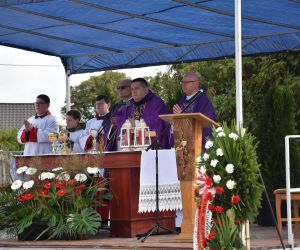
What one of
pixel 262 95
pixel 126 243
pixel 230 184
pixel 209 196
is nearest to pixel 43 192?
pixel 126 243

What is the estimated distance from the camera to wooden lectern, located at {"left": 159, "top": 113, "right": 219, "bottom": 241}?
366 inches

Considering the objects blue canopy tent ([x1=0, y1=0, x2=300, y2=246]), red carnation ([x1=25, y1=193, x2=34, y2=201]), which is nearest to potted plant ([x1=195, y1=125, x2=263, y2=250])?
red carnation ([x1=25, y1=193, x2=34, y2=201])

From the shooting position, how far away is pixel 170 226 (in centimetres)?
1072

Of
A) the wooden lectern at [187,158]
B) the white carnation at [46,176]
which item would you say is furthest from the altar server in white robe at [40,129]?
the wooden lectern at [187,158]

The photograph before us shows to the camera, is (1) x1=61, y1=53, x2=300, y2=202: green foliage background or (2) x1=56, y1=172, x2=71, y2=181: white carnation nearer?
(2) x1=56, y1=172, x2=71, y2=181: white carnation

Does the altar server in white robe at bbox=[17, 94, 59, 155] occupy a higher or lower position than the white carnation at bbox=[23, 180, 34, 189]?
higher

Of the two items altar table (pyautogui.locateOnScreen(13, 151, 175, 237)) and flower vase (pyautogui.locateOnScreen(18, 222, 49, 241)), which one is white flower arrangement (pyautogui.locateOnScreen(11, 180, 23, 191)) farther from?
altar table (pyautogui.locateOnScreen(13, 151, 175, 237))

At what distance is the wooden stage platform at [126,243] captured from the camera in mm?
9008

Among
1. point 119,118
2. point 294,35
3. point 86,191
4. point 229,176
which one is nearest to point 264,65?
point 294,35

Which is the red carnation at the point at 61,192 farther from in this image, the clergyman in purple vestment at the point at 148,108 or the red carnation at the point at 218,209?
the red carnation at the point at 218,209

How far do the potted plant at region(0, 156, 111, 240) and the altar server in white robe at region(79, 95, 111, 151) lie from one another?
166 cm

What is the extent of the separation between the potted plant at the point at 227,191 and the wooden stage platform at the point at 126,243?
80cm

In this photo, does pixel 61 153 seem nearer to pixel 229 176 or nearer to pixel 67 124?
pixel 67 124

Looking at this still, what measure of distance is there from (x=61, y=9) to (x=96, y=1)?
61cm
